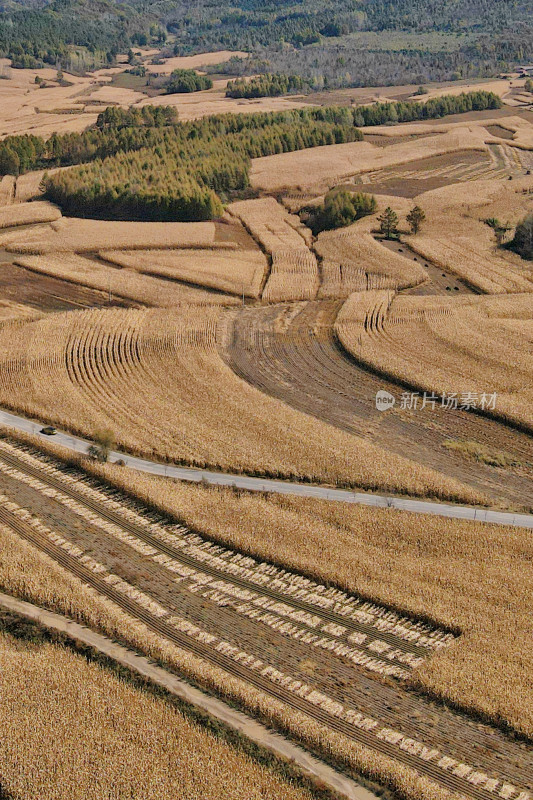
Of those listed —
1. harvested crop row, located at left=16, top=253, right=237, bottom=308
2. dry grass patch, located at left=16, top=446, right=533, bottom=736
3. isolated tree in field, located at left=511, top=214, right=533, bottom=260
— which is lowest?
dry grass patch, located at left=16, top=446, right=533, bottom=736

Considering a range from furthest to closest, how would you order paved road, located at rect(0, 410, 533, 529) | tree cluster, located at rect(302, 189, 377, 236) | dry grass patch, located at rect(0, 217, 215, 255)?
tree cluster, located at rect(302, 189, 377, 236) → dry grass patch, located at rect(0, 217, 215, 255) → paved road, located at rect(0, 410, 533, 529)

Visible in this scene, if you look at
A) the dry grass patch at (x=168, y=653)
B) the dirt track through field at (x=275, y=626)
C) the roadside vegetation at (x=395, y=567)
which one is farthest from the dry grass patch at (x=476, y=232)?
the dry grass patch at (x=168, y=653)

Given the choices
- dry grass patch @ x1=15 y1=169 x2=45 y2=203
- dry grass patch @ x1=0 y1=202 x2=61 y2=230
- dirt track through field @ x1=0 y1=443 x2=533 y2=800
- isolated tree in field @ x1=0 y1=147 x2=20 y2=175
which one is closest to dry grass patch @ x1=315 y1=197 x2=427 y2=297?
dry grass patch @ x1=0 y1=202 x2=61 y2=230

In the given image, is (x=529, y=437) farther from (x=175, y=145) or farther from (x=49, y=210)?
(x=175, y=145)

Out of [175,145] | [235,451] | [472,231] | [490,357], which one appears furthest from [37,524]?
[175,145]

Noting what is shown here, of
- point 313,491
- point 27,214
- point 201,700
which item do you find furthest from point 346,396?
point 27,214

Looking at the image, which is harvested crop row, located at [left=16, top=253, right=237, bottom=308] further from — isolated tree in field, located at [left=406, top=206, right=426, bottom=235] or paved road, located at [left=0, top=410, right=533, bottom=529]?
isolated tree in field, located at [left=406, top=206, right=426, bottom=235]

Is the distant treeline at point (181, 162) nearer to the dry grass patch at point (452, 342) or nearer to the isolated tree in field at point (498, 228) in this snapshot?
the isolated tree in field at point (498, 228)
